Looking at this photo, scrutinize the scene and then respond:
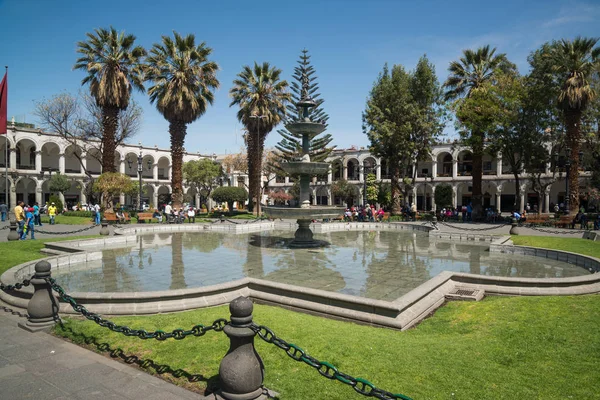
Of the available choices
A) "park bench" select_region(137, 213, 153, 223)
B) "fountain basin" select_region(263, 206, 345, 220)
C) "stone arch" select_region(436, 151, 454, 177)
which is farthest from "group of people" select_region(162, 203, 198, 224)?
"stone arch" select_region(436, 151, 454, 177)

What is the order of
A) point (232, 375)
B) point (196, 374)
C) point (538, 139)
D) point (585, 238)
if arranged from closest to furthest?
point (232, 375) < point (196, 374) < point (585, 238) < point (538, 139)

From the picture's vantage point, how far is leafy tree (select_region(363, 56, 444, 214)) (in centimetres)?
2727

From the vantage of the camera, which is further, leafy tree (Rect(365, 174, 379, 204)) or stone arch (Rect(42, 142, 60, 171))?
stone arch (Rect(42, 142, 60, 171))

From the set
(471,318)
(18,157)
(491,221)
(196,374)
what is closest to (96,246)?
(196,374)

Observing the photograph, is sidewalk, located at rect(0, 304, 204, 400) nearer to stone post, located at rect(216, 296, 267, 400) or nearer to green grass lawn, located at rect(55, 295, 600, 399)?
green grass lawn, located at rect(55, 295, 600, 399)

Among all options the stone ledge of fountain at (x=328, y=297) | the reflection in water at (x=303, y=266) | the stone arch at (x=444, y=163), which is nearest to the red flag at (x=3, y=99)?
the reflection in water at (x=303, y=266)

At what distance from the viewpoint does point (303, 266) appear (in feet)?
32.8

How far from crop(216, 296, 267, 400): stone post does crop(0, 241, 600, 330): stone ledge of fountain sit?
2775 millimetres

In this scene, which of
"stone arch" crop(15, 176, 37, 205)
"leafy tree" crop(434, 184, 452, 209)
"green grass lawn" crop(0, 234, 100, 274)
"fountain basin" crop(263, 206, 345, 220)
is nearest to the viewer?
"green grass lawn" crop(0, 234, 100, 274)

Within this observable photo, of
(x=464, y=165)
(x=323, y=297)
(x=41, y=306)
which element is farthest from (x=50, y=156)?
(x=464, y=165)

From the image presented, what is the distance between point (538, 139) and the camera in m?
23.8

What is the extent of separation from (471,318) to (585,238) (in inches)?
522

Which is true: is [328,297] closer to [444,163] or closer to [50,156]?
[444,163]

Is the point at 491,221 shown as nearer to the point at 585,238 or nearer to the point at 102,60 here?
the point at 585,238
